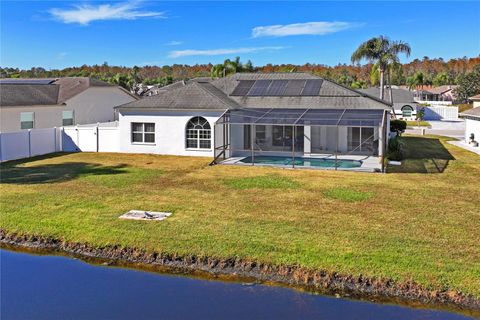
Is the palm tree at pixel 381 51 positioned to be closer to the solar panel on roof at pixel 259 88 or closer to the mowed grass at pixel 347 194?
the solar panel on roof at pixel 259 88

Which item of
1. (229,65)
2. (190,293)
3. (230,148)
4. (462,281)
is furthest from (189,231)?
(229,65)

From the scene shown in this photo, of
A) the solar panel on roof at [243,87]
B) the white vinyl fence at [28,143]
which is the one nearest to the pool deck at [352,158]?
the solar panel on roof at [243,87]

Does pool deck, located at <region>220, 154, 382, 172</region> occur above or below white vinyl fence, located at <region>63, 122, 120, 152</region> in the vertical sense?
below

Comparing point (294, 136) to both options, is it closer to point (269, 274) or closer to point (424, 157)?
point (424, 157)

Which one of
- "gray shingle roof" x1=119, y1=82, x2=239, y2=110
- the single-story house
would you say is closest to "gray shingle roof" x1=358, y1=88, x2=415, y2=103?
the single-story house

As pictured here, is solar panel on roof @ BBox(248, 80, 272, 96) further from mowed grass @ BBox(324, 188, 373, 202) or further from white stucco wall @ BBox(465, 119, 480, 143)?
white stucco wall @ BBox(465, 119, 480, 143)

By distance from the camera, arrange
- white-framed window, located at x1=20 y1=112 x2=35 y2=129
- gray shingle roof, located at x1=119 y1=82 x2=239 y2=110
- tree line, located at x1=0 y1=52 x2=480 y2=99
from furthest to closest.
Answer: tree line, located at x1=0 y1=52 x2=480 y2=99, white-framed window, located at x1=20 y1=112 x2=35 y2=129, gray shingle roof, located at x1=119 y1=82 x2=239 y2=110

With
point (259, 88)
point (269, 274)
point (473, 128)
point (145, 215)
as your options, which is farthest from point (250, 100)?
point (269, 274)
